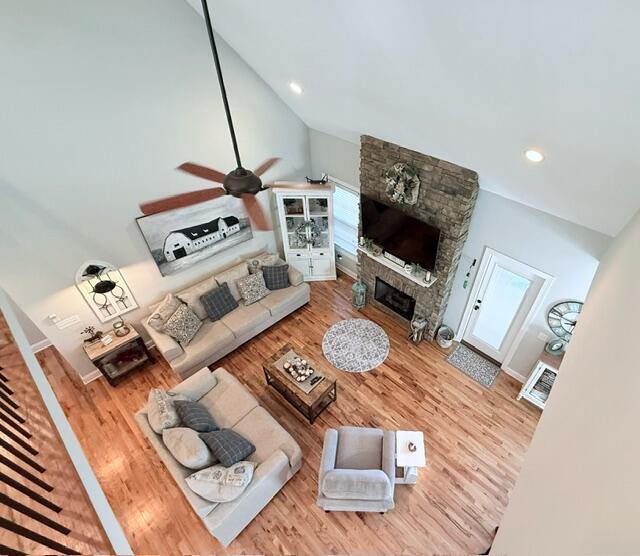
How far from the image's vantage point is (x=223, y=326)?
17.9 ft

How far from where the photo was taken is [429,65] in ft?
7.89

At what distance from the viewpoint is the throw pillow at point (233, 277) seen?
5.77 metres

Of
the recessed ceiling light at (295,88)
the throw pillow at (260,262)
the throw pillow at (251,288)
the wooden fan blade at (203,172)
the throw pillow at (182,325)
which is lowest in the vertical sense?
the throw pillow at (182,325)

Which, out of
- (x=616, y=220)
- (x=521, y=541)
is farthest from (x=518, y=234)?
(x=521, y=541)

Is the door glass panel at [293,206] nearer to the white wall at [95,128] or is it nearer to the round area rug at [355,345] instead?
the white wall at [95,128]

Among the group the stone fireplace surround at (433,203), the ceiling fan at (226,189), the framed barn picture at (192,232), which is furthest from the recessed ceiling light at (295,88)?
the framed barn picture at (192,232)

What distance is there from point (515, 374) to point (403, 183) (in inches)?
125

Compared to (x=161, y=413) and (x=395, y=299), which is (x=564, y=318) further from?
(x=161, y=413)

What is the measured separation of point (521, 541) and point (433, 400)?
118 inches

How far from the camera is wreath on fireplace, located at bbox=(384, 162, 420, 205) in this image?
14.4ft

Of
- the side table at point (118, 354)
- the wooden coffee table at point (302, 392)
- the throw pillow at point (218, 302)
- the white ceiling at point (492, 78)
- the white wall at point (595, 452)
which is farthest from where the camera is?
the throw pillow at point (218, 302)

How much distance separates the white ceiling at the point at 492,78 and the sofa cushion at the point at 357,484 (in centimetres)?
318

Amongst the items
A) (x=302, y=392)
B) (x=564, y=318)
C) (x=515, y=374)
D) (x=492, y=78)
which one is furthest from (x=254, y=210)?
(x=515, y=374)

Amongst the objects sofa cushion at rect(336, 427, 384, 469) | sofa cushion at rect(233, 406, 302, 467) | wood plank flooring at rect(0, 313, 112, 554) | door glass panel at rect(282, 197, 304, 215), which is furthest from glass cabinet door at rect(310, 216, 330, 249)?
wood plank flooring at rect(0, 313, 112, 554)
